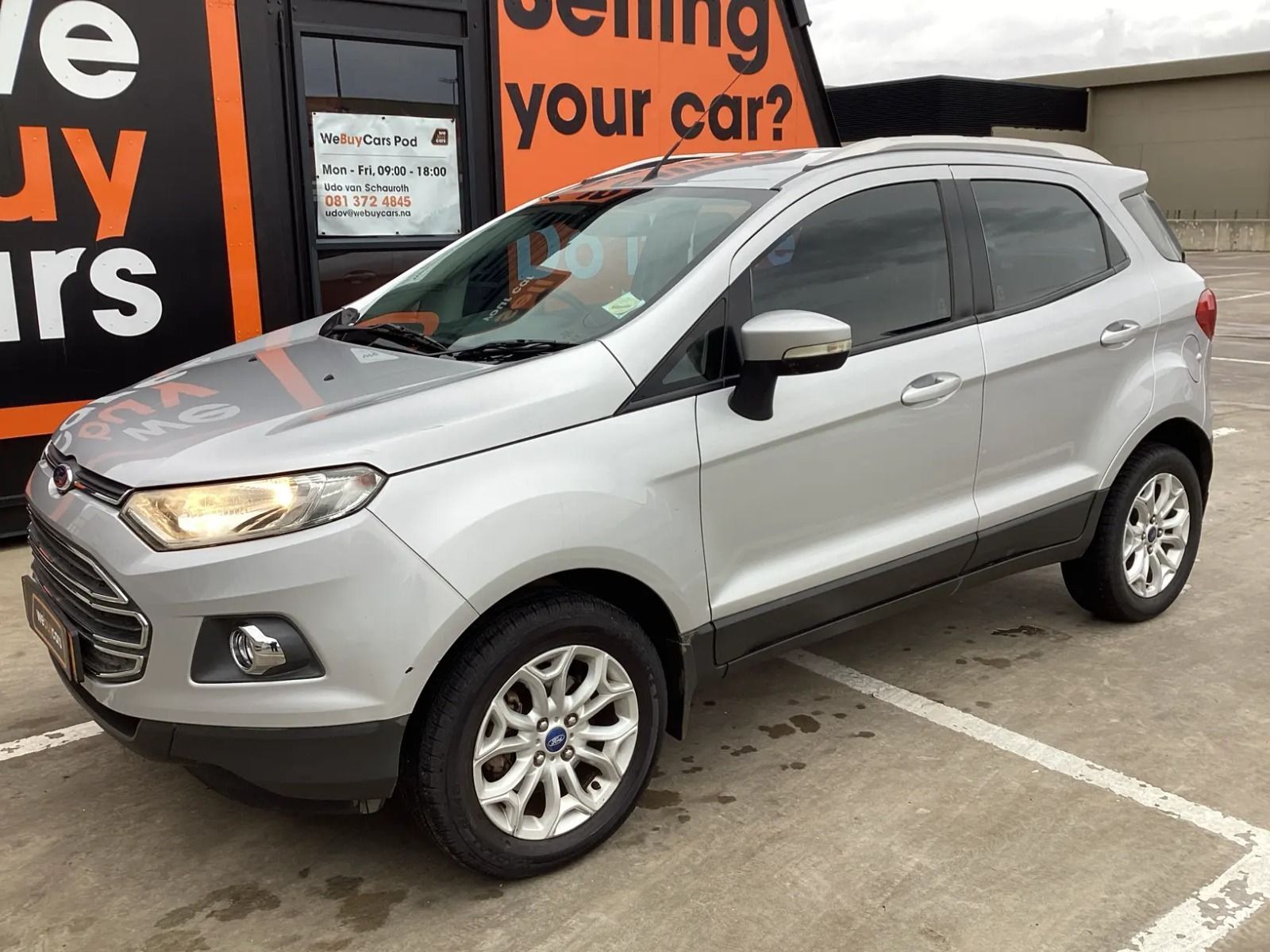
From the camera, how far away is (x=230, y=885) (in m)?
2.83

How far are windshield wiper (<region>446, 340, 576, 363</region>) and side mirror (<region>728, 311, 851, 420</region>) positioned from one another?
45 cm

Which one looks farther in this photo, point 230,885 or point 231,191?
point 231,191

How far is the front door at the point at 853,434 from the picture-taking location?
3025 millimetres

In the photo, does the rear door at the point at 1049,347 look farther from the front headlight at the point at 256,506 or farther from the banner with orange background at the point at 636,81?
the banner with orange background at the point at 636,81

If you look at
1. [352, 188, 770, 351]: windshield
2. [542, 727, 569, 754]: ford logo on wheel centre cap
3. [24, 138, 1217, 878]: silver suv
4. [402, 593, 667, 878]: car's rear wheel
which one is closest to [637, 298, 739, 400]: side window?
[24, 138, 1217, 878]: silver suv

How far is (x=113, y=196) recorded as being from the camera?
5.66 meters

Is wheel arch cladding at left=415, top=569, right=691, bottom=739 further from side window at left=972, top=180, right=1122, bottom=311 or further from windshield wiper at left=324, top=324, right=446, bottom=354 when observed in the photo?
side window at left=972, top=180, right=1122, bottom=311

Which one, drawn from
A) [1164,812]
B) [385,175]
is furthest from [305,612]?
[385,175]

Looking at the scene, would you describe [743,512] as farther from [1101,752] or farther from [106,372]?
[106,372]

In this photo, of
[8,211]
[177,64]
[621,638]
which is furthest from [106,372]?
[621,638]

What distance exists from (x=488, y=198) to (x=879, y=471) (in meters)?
4.37

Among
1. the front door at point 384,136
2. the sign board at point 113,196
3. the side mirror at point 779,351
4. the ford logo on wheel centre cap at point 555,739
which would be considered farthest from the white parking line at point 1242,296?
the ford logo on wheel centre cap at point 555,739

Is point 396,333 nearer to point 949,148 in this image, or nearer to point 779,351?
point 779,351

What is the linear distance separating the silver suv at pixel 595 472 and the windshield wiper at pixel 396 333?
2cm
